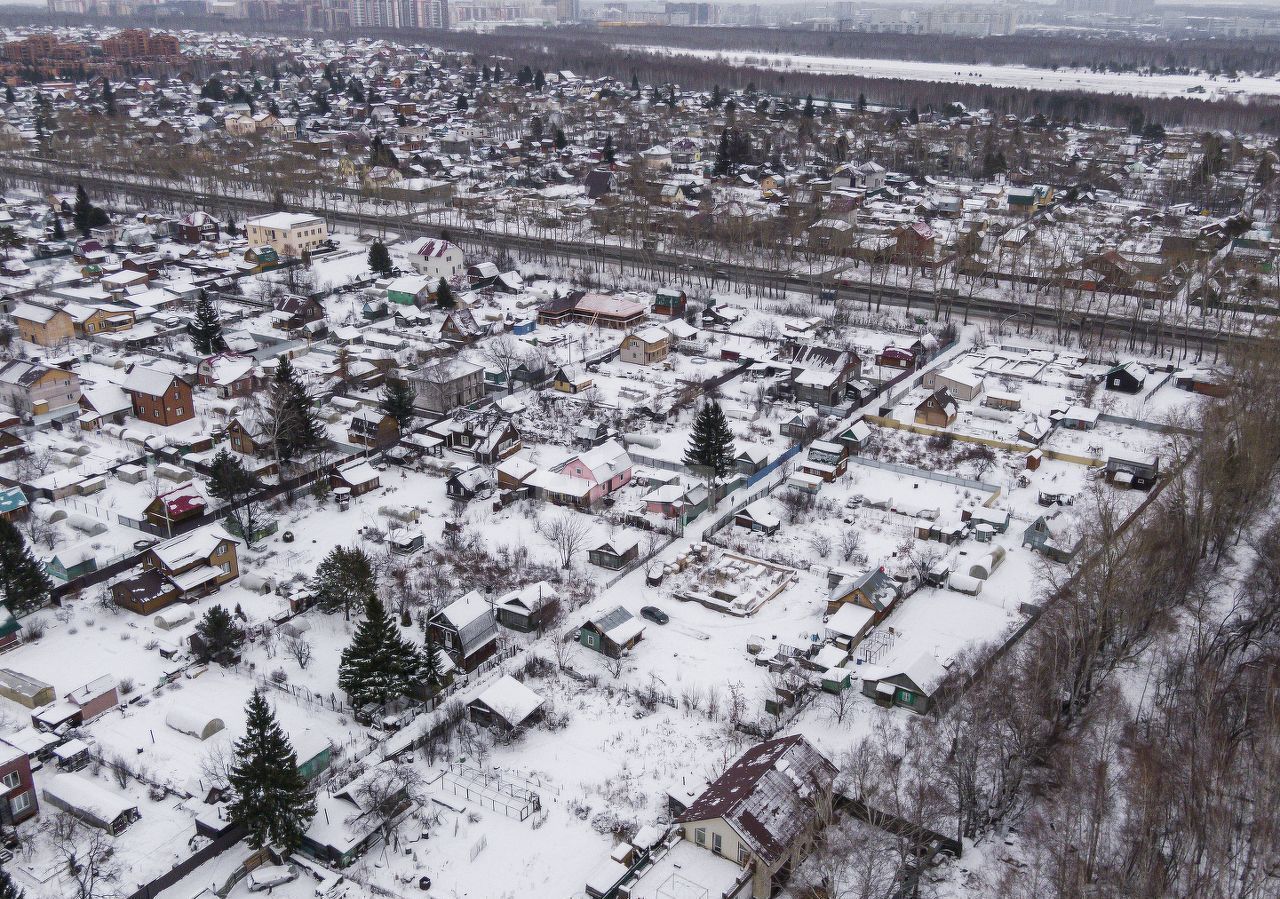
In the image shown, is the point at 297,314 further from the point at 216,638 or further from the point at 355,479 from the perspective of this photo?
the point at 216,638

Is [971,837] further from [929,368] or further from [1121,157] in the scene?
[1121,157]

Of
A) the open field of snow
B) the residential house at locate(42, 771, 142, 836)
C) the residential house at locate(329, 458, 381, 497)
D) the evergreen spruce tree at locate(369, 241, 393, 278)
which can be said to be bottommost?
the residential house at locate(42, 771, 142, 836)

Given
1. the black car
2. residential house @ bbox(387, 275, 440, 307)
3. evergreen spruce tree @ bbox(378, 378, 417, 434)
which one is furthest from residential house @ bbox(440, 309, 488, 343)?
the black car

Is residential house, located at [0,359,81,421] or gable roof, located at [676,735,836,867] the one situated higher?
residential house, located at [0,359,81,421]

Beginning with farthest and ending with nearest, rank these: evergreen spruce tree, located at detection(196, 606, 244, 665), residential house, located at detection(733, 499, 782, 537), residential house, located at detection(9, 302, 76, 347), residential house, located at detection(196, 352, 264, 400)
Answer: residential house, located at detection(9, 302, 76, 347), residential house, located at detection(196, 352, 264, 400), residential house, located at detection(733, 499, 782, 537), evergreen spruce tree, located at detection(196, 606, 244, 665)

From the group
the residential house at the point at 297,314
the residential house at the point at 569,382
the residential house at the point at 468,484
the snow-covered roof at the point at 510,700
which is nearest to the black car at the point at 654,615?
the snow-covered roof at the point at 510,700

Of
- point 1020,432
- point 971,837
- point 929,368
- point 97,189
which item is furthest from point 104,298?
point 971,837

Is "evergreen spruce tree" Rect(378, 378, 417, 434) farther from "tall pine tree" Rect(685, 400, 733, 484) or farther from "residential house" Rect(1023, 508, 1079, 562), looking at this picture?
"residential house" Rect(1023, 508, 1079, 562)
